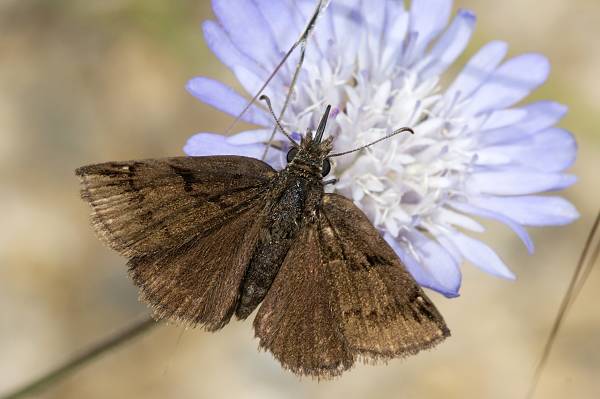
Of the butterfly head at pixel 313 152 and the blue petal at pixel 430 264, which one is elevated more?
the butterfly head at pixel 313 152

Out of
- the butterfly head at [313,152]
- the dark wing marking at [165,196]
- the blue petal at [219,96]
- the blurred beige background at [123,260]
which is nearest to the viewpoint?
the dark wing marking at [165,196]

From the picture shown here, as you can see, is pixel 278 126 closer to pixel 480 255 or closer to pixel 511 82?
pixel 480 255

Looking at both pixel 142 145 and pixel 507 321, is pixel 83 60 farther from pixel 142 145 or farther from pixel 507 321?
pixel 507 321

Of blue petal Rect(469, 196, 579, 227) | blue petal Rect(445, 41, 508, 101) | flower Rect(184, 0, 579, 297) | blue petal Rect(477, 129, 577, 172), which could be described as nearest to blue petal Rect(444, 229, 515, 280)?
flower Rect(184, 0, 579, 297)

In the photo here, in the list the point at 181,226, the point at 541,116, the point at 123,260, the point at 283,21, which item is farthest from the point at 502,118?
the point at 123,260

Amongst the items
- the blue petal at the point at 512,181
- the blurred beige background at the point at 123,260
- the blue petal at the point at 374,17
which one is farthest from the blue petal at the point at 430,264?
the blurred beige background at the point at 123,260

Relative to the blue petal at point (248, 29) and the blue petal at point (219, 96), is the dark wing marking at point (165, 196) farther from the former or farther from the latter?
the blue petal at point (248, 29)

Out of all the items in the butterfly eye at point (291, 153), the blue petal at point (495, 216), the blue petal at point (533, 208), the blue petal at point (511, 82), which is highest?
the blue petal at point (511, 82)
